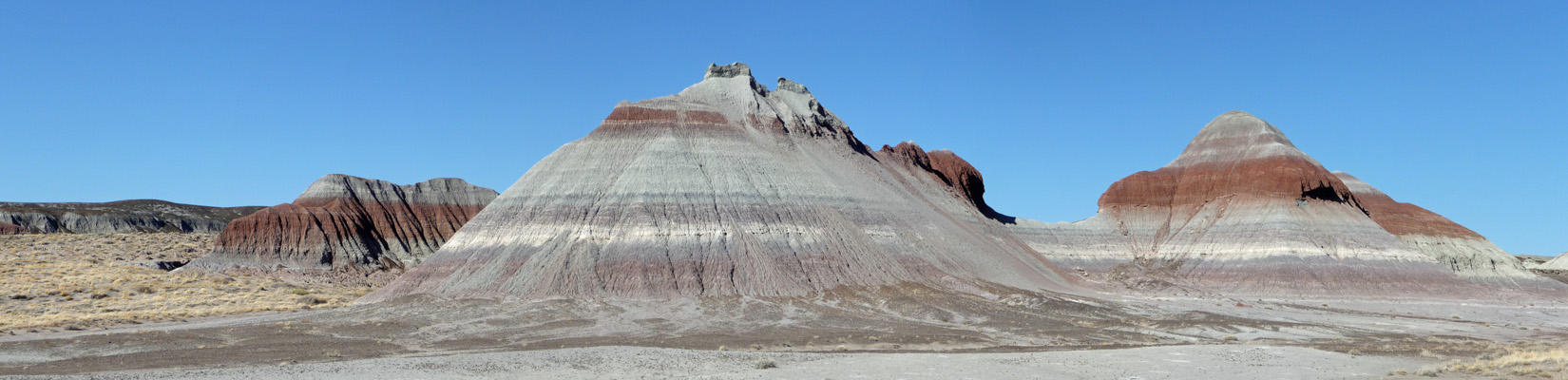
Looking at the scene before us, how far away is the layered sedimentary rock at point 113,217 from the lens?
95625 mm

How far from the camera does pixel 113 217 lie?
10212 cm

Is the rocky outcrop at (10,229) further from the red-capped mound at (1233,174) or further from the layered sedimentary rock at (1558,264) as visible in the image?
the layered sedimentary rock at (1558,264)

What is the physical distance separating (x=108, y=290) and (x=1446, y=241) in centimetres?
9544

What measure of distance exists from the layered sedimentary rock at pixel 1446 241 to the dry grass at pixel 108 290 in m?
80.4

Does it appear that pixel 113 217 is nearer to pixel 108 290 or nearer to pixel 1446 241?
pixel 108 290

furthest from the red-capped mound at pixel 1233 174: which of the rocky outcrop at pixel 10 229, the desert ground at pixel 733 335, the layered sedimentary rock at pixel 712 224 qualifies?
the rocky outcrop at pixel 10 229

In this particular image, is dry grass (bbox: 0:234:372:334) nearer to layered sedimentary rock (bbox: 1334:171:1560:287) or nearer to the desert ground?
the desert ground

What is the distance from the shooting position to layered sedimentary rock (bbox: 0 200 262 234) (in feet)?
314

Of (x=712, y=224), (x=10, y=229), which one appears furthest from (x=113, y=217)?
(x=712, y=224)

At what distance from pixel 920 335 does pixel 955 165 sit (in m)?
49.4

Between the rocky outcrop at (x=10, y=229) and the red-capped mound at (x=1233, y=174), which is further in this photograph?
the rocky outcrop at (x=10, y=229)

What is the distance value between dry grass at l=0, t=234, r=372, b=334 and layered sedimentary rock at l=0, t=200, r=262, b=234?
18.5m

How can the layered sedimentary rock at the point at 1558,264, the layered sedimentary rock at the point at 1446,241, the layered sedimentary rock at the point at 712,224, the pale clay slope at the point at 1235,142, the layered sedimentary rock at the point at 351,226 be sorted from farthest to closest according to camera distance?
1. the layered sedimentary rock at the point at 1558,264
2. the pale clay slope at the point at 1235,142
3. the layered sedimentary rock at the point at 351,226
4. the layered sedimentary rock at the point at 1446,241
5. the layered sedimentary rock at the point at 712,224

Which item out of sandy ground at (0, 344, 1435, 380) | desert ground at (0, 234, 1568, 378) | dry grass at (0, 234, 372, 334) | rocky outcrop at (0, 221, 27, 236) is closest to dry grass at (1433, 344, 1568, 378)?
desert ground at (0, 234, 1568, 378)
